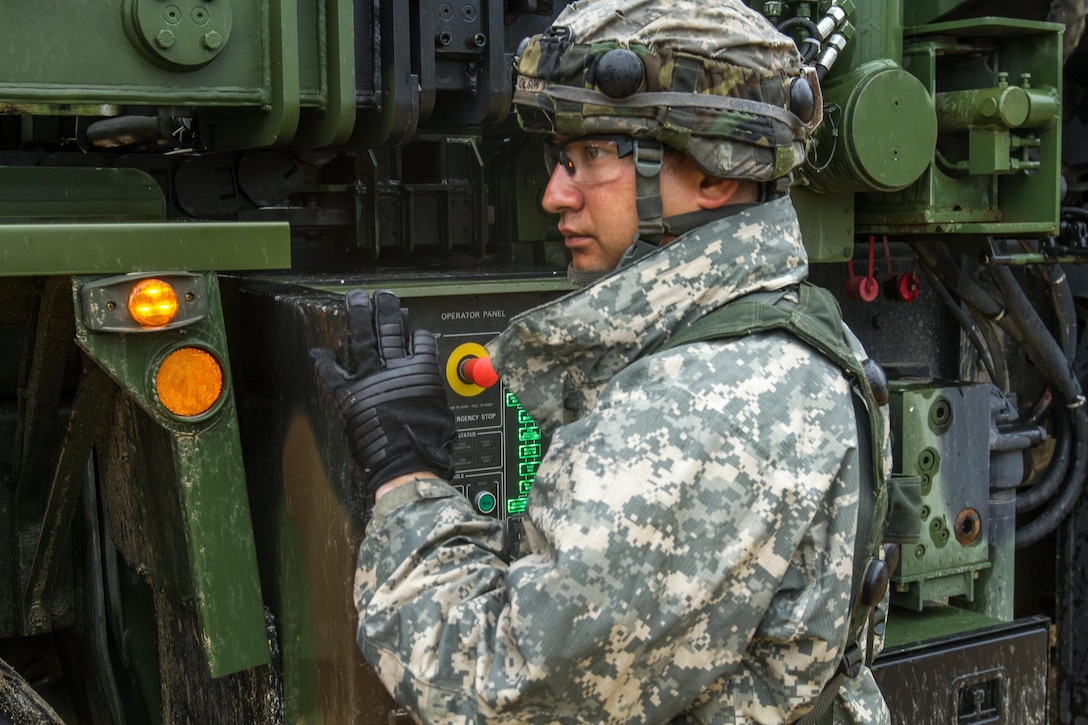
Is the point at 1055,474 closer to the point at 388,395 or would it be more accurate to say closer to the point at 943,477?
the point at 943,477

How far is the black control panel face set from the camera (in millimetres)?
2336

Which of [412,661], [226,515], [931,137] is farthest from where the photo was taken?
[931,137]

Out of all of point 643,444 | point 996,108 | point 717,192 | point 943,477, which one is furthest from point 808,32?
point 643,444

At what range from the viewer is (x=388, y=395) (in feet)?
5.60

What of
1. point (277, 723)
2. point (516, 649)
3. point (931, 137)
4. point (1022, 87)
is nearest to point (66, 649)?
point (277, 723)

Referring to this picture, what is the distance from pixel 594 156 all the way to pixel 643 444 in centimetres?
45

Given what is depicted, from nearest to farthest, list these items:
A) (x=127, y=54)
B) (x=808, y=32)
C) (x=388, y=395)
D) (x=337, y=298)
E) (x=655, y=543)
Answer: (x=655, y=543)
(x=388, y=395)
(x=337, y=298)
(x=127, y=54)
(x=808, y=32)

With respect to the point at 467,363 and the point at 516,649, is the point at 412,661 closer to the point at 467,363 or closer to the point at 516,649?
the point at 516,649

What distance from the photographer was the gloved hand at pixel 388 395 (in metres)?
1.70

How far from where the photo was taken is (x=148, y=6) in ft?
7.12

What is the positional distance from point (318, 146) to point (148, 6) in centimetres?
49

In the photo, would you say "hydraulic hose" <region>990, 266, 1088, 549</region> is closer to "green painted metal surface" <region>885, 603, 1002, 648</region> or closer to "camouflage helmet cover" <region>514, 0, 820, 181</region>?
"green painted metal surface" <region>885, 603, 1002, 648</region>

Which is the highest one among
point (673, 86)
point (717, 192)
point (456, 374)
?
point (673, 86)

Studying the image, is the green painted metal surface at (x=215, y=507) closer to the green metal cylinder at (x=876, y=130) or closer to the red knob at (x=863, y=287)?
the green metal cylinder at (x=876, y=130)
